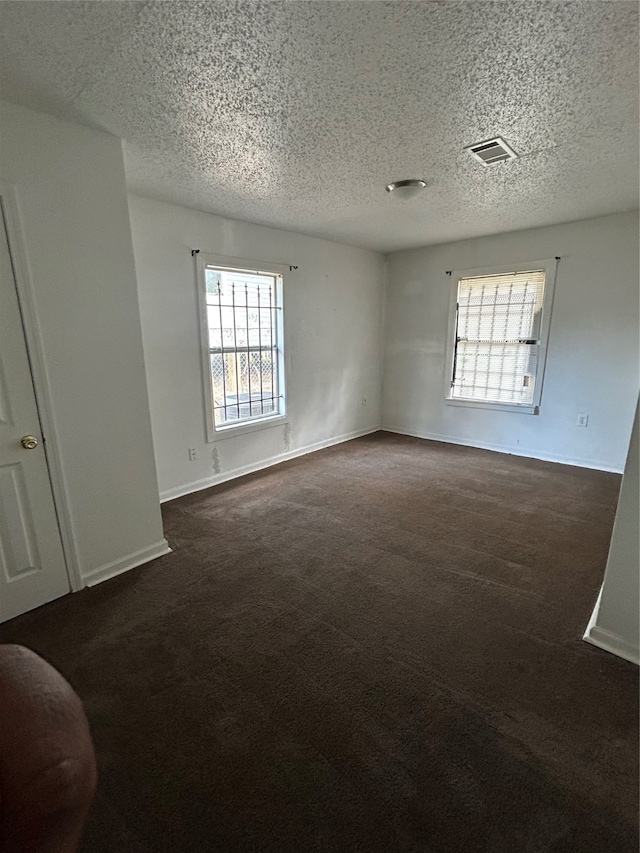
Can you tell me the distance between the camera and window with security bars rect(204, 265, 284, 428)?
3676 millimetres

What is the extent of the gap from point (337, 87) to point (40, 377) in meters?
1.91

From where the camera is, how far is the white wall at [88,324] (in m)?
1.83

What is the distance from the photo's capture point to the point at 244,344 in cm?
392

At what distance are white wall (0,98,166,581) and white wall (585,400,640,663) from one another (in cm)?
247

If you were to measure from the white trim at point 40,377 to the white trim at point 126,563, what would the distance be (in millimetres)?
63

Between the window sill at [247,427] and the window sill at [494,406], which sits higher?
the window sill at [494,406]

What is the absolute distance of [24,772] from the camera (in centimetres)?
53

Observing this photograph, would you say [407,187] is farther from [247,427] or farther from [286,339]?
[247,427]

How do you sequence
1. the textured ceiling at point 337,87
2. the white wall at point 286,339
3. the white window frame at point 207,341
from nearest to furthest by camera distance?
1. the textured ceiling at point 337,87
2. the white wall at point 286,339
3. the white window frame at point 207,341

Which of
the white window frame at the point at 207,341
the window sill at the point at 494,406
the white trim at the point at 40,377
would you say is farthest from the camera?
the window sill at the point at 494,406

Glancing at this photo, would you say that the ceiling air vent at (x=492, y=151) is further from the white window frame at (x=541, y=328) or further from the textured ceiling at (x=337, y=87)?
the white window frame at (x=541, y=328)

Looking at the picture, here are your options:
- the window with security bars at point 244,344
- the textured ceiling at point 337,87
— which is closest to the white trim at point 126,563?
the window with security bars at point 244,344

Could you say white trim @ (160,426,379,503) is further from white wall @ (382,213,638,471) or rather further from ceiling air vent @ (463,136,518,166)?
ceiling air vent @ (463,136,518,166)

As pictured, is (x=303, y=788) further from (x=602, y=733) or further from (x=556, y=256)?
(x=556, y=256)
